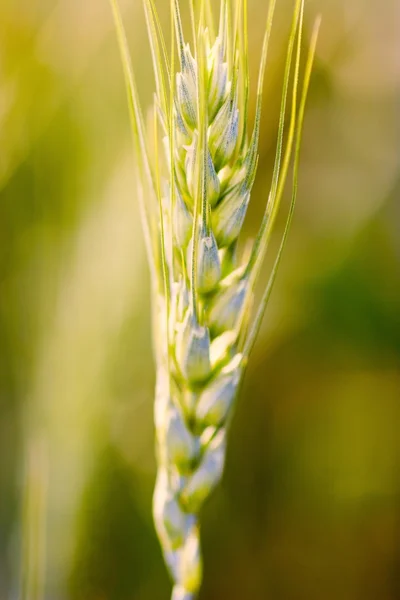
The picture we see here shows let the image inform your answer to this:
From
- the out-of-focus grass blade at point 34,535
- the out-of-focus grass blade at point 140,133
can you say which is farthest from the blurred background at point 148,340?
the out-of-focus grass blade at point 140,133

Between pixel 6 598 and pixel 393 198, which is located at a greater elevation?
pixel 393 198

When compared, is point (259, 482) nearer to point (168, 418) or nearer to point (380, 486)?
point (380, 486)

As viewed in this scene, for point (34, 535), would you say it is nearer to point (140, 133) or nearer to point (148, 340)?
point (148, 340)

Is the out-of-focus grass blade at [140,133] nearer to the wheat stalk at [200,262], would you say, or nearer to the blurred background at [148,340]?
the wheat stalk at [200,262]

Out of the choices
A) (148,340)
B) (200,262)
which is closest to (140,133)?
(200,262)

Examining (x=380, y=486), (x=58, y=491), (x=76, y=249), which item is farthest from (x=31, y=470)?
(x=380, y=486)

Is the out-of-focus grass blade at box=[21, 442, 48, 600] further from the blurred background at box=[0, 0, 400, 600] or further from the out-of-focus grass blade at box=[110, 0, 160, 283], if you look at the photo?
the out-of-focus grass blade at box=[110, 0, 160, 283]
